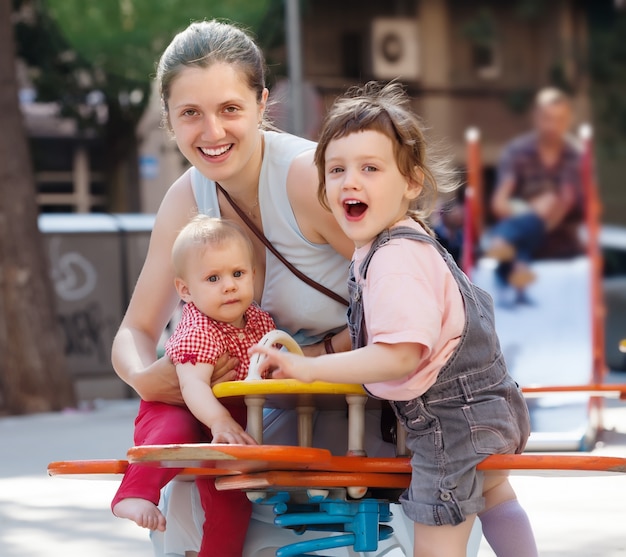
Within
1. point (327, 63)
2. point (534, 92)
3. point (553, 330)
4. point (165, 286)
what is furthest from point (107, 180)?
point (165, 286)

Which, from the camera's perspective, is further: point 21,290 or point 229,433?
point 21,290

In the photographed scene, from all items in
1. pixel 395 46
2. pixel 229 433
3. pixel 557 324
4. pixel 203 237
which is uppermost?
pixel 395 46

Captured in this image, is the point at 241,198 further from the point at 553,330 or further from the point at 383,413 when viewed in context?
the point at 553,330

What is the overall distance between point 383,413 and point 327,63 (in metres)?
20.0

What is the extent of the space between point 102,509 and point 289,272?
3.29 m

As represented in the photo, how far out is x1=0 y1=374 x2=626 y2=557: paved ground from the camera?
17.4 feet

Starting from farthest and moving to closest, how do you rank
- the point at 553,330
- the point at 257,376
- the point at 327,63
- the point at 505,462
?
1. the point at 327,63
2. the point at 553,330
3. the point at 257,376
4. the point at 505,462

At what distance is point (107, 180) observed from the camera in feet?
69.6

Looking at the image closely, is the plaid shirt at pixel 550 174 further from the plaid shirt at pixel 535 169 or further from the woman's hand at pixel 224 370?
the woman's hand at pixel 224 370

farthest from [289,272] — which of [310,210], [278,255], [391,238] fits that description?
[391,238]

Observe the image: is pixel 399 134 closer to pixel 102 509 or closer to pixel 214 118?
pixel 214 118

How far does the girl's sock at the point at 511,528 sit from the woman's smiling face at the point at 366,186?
70cm

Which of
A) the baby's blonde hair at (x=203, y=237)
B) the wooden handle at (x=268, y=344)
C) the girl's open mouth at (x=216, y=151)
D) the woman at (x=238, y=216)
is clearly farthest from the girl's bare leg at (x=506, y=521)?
the girl's open mouth at (x=216, y=151)

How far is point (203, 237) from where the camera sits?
10.7 ft
